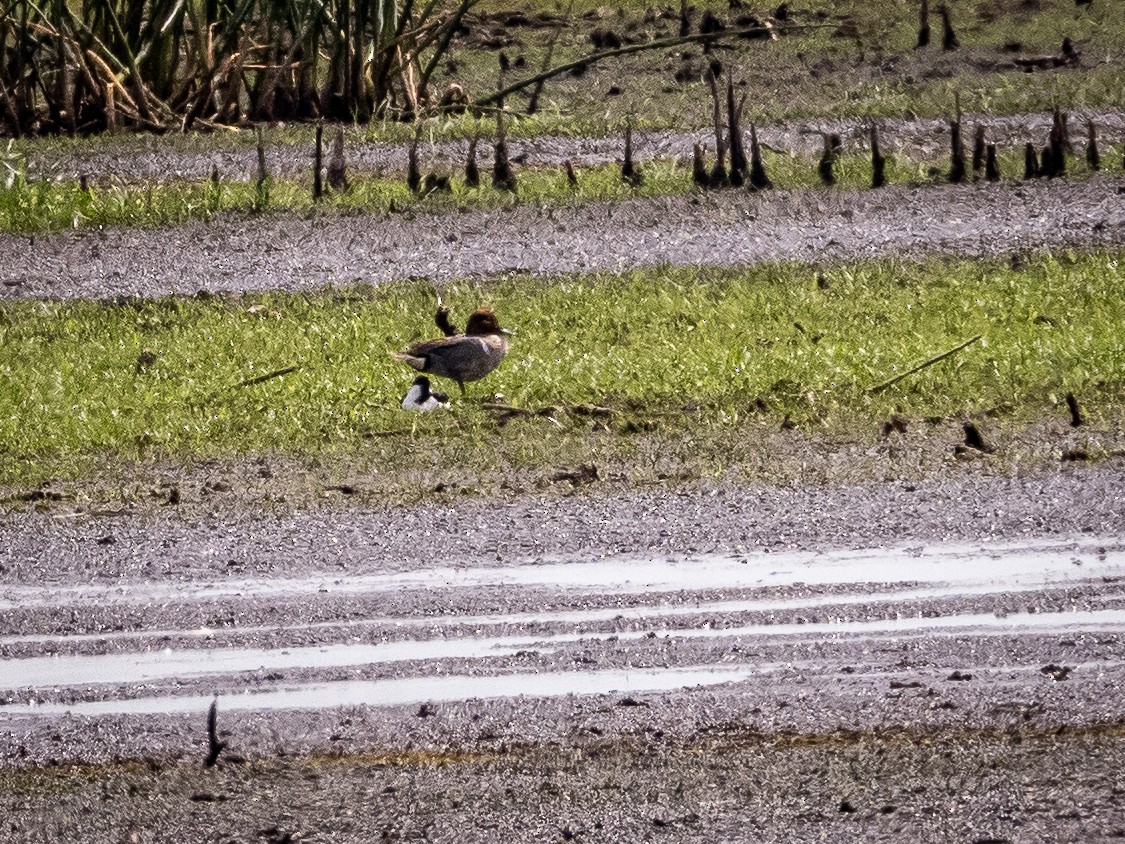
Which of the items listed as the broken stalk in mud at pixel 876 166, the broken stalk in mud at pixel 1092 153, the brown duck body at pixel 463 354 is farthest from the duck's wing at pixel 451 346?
the broken stalk in mud at pixel 1092 153

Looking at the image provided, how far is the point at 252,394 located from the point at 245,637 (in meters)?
3.43

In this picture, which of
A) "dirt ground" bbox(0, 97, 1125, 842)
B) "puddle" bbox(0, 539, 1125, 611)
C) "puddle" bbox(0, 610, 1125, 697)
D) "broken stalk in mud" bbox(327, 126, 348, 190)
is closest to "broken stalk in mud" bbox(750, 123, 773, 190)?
"broken stalk in mud" bbox(327, 126, 348, 190)

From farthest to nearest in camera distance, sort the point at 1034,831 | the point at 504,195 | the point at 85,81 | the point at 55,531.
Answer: the point at 85,81
the point at 504,195
the point at 55,531
the point at 1034,831

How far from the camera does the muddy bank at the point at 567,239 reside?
1267 cm

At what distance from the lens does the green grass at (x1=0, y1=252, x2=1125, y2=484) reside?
8.95 meters

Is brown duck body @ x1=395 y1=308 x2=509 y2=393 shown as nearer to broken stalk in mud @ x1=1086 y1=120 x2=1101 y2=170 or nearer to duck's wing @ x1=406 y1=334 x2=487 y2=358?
duck's wing @ x1=406 y1=334 x2=487 y2=358

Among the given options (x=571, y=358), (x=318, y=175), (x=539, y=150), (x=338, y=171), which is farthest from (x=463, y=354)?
(x=539, y=150)

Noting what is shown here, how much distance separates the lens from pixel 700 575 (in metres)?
6.89

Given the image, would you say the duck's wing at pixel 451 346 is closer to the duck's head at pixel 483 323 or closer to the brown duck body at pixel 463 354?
the brown duck body at pixel 463 354

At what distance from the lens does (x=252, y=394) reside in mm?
9750

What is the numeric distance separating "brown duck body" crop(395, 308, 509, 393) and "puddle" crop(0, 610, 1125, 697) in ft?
10.2

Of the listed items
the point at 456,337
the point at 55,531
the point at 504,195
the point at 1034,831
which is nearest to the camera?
the point at 1034,831

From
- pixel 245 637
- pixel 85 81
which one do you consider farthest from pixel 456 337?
pixel 85 81

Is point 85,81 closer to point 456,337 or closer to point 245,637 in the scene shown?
point 456,337
